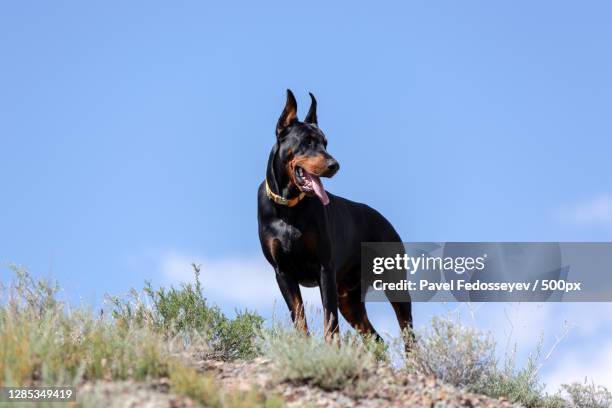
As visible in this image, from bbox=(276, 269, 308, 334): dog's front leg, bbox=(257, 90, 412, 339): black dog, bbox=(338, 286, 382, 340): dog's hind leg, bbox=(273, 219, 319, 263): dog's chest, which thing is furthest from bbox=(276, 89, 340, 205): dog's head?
bbox=(338, 286, 382, 340): dog's hind leg

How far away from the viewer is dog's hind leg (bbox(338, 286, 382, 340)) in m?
11.0

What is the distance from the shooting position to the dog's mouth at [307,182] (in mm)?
9062

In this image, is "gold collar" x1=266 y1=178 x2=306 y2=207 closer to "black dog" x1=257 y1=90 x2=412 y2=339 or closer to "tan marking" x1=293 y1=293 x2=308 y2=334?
"black dog" x1=257 y1=90 x2=412 y2=339

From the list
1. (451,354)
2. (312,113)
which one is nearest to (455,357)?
(451,354)

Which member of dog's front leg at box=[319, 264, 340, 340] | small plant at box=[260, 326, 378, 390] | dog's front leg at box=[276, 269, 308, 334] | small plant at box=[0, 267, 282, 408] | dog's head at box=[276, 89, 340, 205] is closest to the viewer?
small plant at box=[0, 267, 282, 408]

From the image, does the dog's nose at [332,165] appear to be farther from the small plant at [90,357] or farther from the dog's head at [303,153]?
the small plant at [90,357]

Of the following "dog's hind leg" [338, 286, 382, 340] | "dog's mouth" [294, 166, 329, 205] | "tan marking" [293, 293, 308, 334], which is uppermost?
"dog's mouth" [294, 166, 329, 205]

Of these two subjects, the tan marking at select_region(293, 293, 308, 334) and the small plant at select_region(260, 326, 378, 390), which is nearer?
the small plant at select_region(260, 326, 378, 390)

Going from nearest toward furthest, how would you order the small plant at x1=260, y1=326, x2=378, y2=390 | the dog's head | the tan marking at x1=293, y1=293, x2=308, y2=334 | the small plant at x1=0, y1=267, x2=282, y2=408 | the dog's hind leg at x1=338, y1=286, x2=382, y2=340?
the small plant at x1=0, y1=267, x2=282, y2=408 < the small plant at x1=260, y1=326, x2=378, y2=390 < the dog's head < the tan marking at x1=293, y1=293, x2=308, y2=334 < the dog's hind leg at x1=338, y1=286, x2=382, y2=340

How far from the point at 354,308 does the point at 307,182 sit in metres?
2.61

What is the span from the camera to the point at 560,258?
11391 millimetres

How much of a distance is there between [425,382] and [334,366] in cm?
109

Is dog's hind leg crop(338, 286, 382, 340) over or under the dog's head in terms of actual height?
under

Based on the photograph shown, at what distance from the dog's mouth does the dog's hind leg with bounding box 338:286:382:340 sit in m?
2.32
